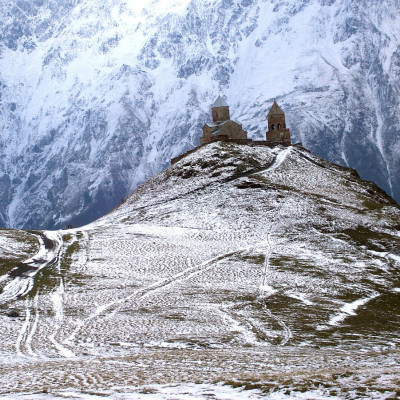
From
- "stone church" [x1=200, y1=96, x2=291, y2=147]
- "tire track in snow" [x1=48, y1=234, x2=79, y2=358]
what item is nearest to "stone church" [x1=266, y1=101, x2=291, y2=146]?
"stone church" [x1=200, y1=96, x2=291, y2=147]

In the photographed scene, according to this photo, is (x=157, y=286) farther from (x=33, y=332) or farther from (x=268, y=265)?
(x=33, y=332)

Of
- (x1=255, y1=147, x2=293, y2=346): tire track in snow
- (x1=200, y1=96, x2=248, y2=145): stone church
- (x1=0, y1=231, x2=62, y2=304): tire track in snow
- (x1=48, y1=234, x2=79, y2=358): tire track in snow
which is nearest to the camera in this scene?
(x1=48, y1=234, x2=79, y2=358): tire track in snow

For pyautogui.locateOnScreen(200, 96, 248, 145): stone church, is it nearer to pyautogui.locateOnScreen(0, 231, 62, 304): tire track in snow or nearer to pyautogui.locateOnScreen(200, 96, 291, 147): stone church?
pyautogui.locateOnScreen(200, 96, 291, 147): stone church

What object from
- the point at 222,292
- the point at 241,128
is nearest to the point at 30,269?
the point at 222,292

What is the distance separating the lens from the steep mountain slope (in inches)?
1083

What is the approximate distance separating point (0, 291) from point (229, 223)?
4133 cm

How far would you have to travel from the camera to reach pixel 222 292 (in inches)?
2194

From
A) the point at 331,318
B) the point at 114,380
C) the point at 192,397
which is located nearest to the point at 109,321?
the point at 331,318

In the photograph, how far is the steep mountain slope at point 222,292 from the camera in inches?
1083

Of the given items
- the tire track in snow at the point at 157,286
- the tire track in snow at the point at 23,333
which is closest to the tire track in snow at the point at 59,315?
the tire track in snow at the point at 157,286

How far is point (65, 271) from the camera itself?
205ft

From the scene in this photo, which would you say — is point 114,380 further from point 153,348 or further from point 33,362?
point 153,348

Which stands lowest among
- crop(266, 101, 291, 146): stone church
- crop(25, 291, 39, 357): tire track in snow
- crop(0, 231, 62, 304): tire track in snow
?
crop(25, 291, 39, 357): tire track in snow

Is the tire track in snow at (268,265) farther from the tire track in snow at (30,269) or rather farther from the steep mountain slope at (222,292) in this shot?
the tire track in snow at (30,269)
